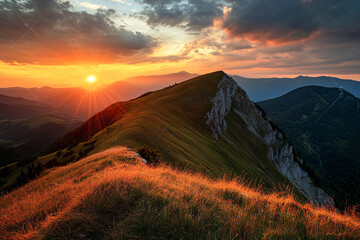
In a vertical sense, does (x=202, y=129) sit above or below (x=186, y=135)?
below

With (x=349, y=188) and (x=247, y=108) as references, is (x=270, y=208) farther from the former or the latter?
(x=349, y=188)

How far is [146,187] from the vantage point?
575cm

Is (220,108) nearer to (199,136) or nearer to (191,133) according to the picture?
(199,136)

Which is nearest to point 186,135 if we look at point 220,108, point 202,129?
point 202,129

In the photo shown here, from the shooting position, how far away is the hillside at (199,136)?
1000 inches

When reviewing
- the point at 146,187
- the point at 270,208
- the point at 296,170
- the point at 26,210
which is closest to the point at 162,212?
the point at 146,187

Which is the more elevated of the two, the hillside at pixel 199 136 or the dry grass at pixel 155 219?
the dry grass at pixel 155 219

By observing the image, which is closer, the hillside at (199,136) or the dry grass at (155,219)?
the dry grass at (155,219)

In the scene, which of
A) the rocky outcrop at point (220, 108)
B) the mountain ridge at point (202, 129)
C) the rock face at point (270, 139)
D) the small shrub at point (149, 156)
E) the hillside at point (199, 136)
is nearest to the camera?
the small shrub at point (149, 156)

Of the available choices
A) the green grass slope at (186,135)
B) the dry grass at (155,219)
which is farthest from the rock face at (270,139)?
the dry grass at (155,219)

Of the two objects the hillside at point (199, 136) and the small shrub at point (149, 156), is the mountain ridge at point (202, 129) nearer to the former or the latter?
the hillside at point (199, 136)

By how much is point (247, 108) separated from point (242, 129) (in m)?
25.9

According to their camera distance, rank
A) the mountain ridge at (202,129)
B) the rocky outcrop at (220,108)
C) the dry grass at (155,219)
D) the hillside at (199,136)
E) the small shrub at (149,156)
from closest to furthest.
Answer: the dry grass at (155,219) < the small shrub at (149,156) < the hillside at (199,136) < the mountain ridge at (202,129) < the rocky outcrop at (220,108)

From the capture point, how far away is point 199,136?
144 ft
